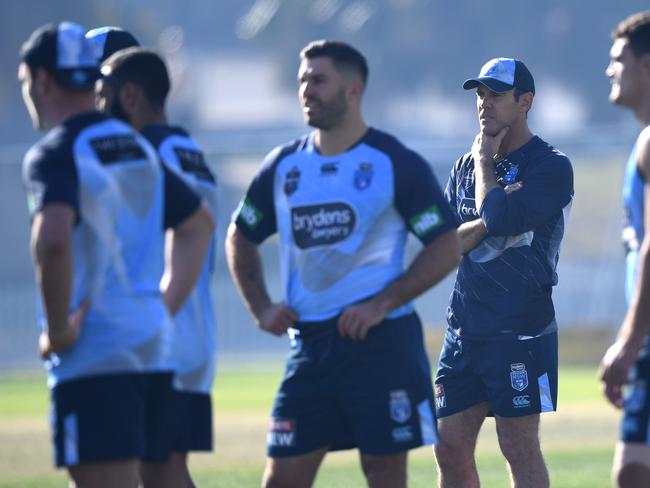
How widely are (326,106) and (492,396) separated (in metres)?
2.23

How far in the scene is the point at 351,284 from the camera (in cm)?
700

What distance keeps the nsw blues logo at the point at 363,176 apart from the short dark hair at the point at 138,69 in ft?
3.15

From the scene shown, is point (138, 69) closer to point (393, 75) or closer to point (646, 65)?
point (646, 65)

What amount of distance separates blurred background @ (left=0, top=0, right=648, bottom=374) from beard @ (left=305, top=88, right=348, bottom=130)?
3334cm

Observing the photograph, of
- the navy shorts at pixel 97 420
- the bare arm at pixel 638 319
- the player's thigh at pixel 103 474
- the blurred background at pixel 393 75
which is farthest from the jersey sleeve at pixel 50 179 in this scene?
the blurred background at pixel 393 75

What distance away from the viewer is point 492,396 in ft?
27.6

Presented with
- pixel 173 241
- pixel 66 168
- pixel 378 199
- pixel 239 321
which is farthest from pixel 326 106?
pixel 239 321

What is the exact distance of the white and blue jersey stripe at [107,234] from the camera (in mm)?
5891

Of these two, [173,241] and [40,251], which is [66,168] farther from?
[173,241]

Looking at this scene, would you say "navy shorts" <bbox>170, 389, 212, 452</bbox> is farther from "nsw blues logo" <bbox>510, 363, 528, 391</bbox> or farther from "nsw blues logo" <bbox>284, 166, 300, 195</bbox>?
"nsw blues logo" <bbox>510, 363, 528, 391</bbox>

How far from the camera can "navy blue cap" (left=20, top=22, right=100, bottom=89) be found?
602cm

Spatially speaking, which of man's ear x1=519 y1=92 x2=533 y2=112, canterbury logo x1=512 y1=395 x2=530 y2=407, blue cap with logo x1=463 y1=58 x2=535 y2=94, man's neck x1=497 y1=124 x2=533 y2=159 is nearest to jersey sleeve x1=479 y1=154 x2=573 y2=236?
man's neck x1=497 y1=124 x2=533 y2=159

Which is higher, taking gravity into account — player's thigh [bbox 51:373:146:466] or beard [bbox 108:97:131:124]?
beard [bbox 108:97:131:124]

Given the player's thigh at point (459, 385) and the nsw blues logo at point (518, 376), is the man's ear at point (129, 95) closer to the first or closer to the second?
the player's thigh at point (459, 385)
